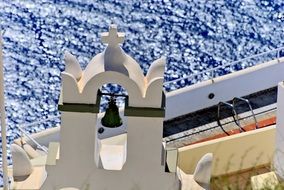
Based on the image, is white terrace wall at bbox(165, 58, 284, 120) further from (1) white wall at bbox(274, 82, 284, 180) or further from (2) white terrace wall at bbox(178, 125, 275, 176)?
(1) white wall at bbox(274, 82, 284, 180)

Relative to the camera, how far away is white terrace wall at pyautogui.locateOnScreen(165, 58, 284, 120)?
686 inches

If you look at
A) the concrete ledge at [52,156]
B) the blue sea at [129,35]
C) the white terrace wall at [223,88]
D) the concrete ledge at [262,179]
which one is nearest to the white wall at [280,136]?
the concrete ledge at [262,179]

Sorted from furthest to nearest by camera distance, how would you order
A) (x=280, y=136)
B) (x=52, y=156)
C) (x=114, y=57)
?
1. (x=280, y=136)
2. (x=52, y=156)
3. (x=114, y=57)

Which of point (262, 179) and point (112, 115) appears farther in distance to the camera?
point (262, 179)

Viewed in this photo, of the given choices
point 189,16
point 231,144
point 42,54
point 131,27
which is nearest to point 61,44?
point 42,54

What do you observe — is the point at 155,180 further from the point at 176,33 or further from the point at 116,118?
the point at 176,33

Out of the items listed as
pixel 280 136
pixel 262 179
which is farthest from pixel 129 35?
pixel 262 179

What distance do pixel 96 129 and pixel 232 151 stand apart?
4191mm

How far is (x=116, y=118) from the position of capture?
11.8 metres

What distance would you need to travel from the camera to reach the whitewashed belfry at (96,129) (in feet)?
36.4

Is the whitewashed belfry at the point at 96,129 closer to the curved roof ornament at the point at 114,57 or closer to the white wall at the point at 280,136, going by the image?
the curved roof ornament at the point at 114,57

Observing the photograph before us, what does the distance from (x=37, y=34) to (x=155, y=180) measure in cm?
2383

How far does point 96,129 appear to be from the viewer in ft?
37.2

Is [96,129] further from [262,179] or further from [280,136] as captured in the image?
[280,136]
